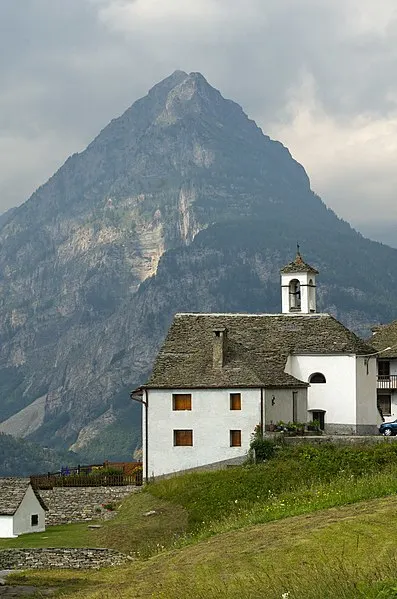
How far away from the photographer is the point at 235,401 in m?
67.3

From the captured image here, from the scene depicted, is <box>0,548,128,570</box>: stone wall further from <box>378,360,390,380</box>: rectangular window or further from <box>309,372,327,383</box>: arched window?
<box>378,360,390,380</box>: rectangular window

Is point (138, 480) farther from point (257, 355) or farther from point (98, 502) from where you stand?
point (257, 355)

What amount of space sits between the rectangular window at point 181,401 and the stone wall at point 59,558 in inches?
753

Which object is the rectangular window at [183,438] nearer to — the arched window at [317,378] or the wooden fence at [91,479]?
the wooden fence at [91,479]

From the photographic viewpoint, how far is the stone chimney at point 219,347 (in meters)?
68.8

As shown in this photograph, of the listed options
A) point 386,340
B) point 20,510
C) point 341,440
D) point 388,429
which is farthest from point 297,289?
point 20,510

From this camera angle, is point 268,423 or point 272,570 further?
point 268,423

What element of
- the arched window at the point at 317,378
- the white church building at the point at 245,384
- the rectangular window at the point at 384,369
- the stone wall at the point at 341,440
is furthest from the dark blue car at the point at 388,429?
the rectangular window at the point at 384,369

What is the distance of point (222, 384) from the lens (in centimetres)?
6725

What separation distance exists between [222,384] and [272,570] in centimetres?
3712

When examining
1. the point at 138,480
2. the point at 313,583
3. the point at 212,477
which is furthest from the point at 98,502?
the point at 313,583

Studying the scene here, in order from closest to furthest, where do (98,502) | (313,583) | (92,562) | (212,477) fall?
(313,583)
(92,562)
(212,477)
(98,502)

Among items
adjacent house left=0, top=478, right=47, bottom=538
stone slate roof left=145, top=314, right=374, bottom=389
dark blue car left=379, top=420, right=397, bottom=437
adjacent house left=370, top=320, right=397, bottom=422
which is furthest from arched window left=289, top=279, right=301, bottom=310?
adjacent house left=0, top=478, right=47, bottom=538

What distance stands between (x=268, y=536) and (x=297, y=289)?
4508 cm
